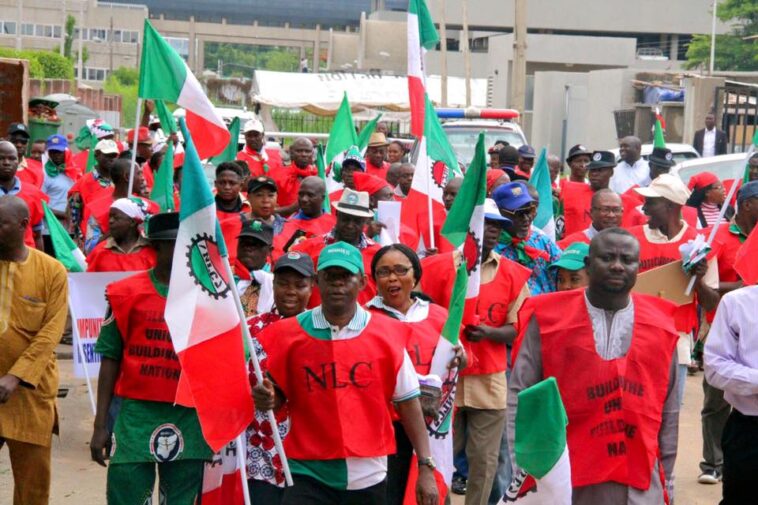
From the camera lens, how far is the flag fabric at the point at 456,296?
6.68m

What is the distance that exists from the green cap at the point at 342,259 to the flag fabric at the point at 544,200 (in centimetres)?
501

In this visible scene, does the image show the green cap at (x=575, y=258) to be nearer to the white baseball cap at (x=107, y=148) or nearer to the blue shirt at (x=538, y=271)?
the blue shirt at (x=538, y=271)

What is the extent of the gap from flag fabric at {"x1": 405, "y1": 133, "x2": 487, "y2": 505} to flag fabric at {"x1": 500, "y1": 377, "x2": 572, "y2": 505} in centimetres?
115

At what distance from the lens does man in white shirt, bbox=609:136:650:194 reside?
14922mm

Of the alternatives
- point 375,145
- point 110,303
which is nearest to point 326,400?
point 110,303

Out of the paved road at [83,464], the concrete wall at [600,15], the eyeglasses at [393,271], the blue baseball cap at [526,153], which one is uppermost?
the concrete wall at [600,15]

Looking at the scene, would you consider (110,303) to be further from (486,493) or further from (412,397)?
(486,493)

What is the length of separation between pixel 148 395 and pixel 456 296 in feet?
4.88

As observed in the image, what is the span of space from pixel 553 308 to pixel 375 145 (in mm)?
10218

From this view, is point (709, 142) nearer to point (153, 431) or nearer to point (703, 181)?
point (703, 181)

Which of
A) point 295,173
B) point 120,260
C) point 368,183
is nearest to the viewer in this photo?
point 120,260

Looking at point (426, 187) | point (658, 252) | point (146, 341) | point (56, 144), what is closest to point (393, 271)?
point (146, 341)

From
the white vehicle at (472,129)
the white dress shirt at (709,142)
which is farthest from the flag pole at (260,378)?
the white dress shirt at (709,142)

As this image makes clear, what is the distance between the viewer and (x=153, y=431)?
6.48 m
